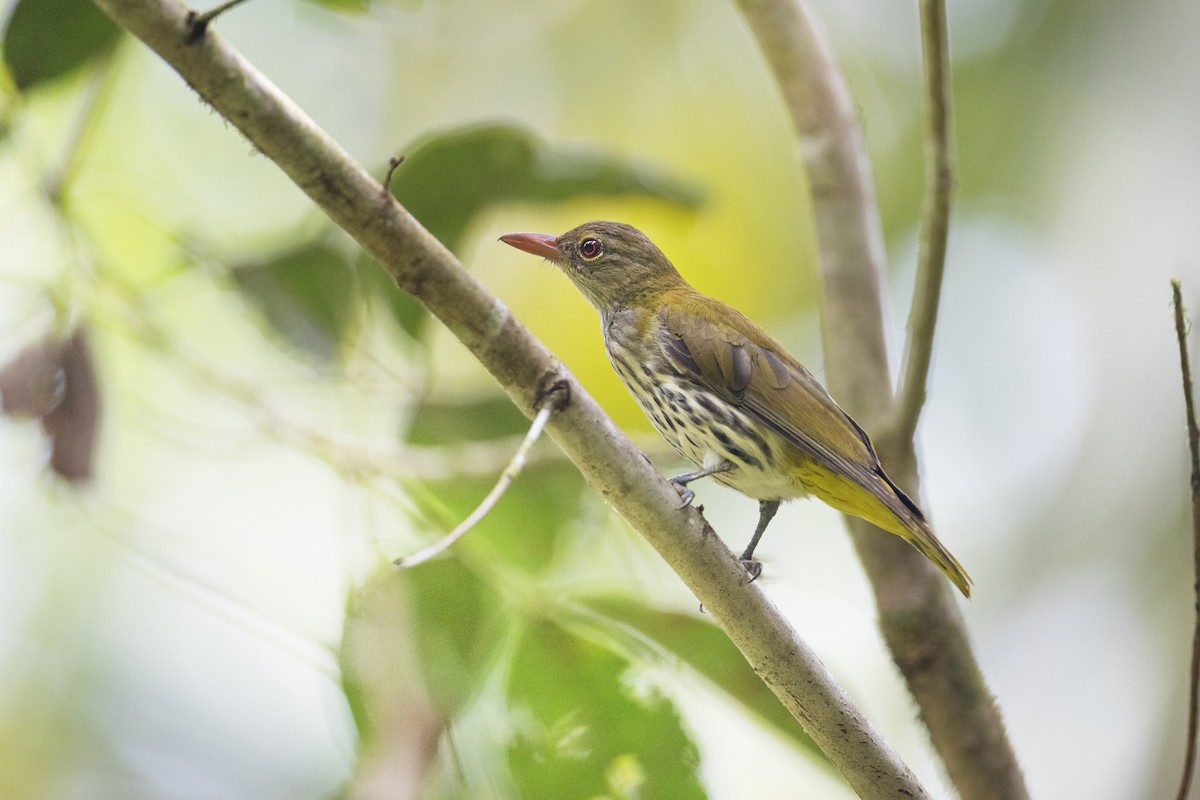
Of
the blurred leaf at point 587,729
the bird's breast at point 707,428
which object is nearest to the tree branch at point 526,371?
the blurred leaf at point 587,729

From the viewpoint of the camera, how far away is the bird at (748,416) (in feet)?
10.2

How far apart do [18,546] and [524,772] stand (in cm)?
322

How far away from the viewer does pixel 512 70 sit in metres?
7.65

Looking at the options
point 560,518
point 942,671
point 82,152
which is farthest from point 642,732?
point 82,152

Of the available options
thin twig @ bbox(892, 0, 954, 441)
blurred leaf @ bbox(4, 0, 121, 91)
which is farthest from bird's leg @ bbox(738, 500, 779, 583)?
blurred leaf @ bbox(4, 0, 121, 91)

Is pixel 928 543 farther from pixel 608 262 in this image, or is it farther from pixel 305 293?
pixel 305 293

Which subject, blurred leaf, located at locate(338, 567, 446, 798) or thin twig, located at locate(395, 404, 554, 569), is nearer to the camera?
thin twig, located at locate(395, 404, 554, 569)

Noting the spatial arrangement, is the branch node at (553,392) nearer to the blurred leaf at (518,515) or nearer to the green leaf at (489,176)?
the blurred leaf at (518,515)

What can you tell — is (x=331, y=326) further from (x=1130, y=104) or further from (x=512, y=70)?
(x=1130, y=104)

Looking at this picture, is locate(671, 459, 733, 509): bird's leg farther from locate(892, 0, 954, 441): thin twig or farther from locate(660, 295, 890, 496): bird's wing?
locate(892, 0, 954, 441): thin twig

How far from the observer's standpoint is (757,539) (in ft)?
10.3

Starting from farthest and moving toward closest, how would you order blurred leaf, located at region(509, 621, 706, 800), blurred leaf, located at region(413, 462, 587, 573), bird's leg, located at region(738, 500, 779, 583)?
1. blurred leaf, located at region(413, 462, 587, 573)
2. bird's leg, located at region(738, 500, 779, 583)
3. blurred leaf, located at region(509, 621, 706, 800)

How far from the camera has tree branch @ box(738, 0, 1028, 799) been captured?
3.29 metres

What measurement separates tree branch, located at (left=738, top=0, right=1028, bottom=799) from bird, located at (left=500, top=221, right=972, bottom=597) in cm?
35
